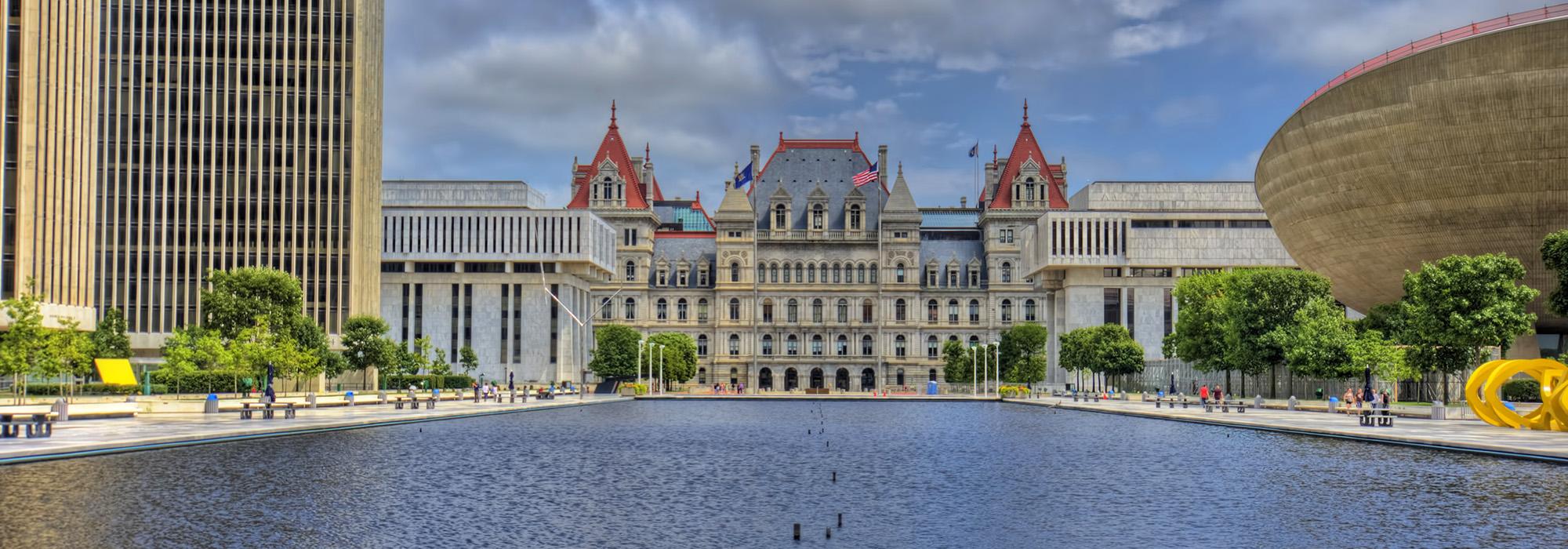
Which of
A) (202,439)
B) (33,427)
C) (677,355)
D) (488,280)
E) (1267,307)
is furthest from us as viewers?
(488,280)

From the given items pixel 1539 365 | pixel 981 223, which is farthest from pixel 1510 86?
pixel 981 223

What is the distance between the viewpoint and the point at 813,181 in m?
165

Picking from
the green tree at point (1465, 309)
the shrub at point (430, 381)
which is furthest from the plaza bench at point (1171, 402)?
the shrub at point (430, 381)

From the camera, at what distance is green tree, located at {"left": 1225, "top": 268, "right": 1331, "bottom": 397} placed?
3317 inches

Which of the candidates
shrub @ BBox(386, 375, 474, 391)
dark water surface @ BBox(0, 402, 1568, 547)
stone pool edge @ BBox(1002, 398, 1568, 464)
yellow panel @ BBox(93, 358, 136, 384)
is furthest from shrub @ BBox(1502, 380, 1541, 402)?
yellow panel @ BBox(93, 358, 136, 384)

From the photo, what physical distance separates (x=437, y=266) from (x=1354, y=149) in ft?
308

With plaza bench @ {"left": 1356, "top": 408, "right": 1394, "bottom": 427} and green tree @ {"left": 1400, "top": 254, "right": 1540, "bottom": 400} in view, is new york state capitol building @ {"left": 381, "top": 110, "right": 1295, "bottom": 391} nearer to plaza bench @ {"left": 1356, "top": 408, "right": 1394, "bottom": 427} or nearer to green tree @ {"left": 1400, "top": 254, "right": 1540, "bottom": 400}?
green tree @ {"left": 1400, "top": 254, "right": 1540, "bottom": 400}

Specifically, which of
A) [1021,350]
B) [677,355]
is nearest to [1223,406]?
[1021,350]

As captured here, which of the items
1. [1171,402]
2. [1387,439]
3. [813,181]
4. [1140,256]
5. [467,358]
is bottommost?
[1171,402]

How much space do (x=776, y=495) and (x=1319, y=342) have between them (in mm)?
56785

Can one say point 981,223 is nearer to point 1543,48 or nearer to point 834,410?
point 834,410

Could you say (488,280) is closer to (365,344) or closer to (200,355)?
(365,344)

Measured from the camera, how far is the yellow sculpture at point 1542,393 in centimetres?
4797

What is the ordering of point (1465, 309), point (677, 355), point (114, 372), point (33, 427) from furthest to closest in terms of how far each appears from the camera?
point (677, 355), point (114, 372), point (1465, 309), point (33, 427)
